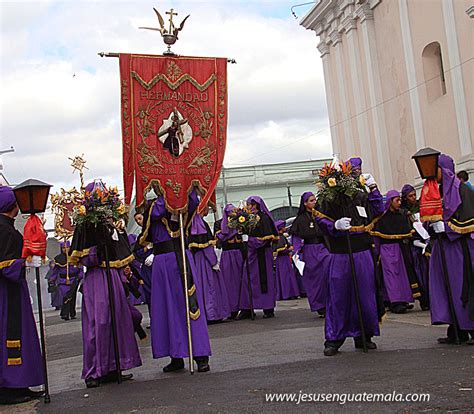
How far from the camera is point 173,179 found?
8.52m

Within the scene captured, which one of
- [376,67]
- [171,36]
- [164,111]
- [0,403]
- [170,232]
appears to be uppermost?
[376,67]

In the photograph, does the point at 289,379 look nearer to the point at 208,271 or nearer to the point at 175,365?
the point at 175,365

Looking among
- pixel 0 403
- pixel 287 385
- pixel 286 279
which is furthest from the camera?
pixel 286 279

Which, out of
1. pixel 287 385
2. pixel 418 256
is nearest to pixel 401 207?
pixel 418 256

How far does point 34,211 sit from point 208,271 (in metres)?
5.90

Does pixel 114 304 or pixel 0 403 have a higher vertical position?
pixel 114 304

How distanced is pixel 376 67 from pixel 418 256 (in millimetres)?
14875

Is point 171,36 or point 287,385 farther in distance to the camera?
point 171,36

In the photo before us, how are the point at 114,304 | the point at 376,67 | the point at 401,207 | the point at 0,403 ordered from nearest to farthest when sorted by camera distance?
the point at 0,403, the point at 114,304, the point at 401,207, the point at 376,67

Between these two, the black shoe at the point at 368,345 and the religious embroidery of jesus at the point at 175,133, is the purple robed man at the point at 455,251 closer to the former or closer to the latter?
the black shoe at the point at 368,345

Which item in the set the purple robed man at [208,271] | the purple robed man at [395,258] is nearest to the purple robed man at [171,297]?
the purple robed man at [208,271]

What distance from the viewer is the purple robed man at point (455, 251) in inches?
331

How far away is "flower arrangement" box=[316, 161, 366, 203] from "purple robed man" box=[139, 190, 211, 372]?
145 cm

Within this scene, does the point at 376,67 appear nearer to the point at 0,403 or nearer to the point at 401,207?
the point at 401,207
